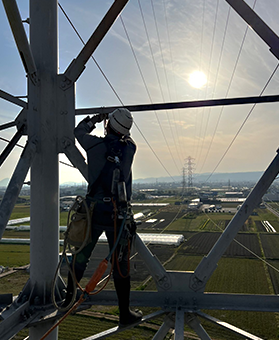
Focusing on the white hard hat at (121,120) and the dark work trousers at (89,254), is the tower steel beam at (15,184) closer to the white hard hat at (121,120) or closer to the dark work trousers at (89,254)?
the dark work trousers at (89,254)

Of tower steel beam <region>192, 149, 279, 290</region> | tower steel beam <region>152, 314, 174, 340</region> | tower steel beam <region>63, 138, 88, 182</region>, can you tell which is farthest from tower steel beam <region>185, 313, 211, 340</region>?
tower steel beam <region>63, 138, 88, 182</region>

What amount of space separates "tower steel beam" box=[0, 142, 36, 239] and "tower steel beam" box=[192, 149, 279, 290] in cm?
194

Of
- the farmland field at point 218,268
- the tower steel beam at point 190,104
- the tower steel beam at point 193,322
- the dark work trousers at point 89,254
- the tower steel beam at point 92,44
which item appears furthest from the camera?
the farmland field at point 218,268

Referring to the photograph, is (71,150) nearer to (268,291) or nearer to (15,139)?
A: (15,139)

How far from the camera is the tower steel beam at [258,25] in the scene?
2498 mm

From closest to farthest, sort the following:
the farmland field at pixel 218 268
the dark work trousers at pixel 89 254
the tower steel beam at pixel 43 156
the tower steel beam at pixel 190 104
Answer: the dark work trousers at pixel 89 254, the tower steel beam at pixel 43 156, the tower steel beam at pixel 190 104, the farmland field at pixel 218 268

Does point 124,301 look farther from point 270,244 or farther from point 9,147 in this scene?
point 270,244

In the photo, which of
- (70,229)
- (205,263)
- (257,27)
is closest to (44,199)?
(70,229)

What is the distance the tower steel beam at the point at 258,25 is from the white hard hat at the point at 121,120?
1.41 m

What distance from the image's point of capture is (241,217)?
275 cm

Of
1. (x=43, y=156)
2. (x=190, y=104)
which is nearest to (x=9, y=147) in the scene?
(x=43, y=156)

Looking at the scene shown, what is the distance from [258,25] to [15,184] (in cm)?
267

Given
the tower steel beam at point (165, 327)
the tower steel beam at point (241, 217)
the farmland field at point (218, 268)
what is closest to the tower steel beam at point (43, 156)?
the tower steel beam at point (165, 327)

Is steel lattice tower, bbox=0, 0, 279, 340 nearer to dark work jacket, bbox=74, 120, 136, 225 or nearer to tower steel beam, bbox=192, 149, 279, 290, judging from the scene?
tower steel beam, bbox=192, 149, 279, 290
